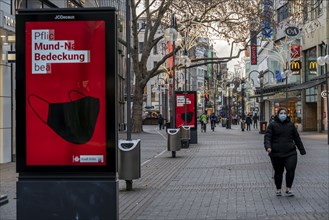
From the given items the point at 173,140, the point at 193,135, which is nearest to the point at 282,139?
the point at 173,140

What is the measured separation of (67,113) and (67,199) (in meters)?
0.87

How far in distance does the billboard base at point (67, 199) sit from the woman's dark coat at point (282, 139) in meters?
5.29

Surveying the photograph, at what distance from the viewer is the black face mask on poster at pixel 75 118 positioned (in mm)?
5957

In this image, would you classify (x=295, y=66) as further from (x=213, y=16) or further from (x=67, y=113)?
(x=67, y=113)

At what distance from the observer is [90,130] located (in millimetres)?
5965

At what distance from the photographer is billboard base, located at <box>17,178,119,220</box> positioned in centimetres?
595

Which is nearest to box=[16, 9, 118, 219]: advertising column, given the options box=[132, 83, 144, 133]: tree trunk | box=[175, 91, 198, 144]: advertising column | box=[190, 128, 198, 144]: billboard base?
box=[175, 91, 198, 144]: advertising column

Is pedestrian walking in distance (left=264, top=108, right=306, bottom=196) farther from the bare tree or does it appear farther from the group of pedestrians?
the bare tree

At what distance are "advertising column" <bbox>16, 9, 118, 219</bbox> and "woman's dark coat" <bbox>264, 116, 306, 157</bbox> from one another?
534cm

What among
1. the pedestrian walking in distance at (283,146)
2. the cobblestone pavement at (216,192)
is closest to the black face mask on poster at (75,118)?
the cobblestone pavement at (216,192)

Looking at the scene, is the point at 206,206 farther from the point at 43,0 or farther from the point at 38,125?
the point at 43,0

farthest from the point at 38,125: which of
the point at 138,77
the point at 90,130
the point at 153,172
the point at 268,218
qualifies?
the point at 138,77

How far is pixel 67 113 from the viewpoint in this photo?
19.7ft

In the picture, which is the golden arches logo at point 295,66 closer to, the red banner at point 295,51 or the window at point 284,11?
the red banner at point 295,51
